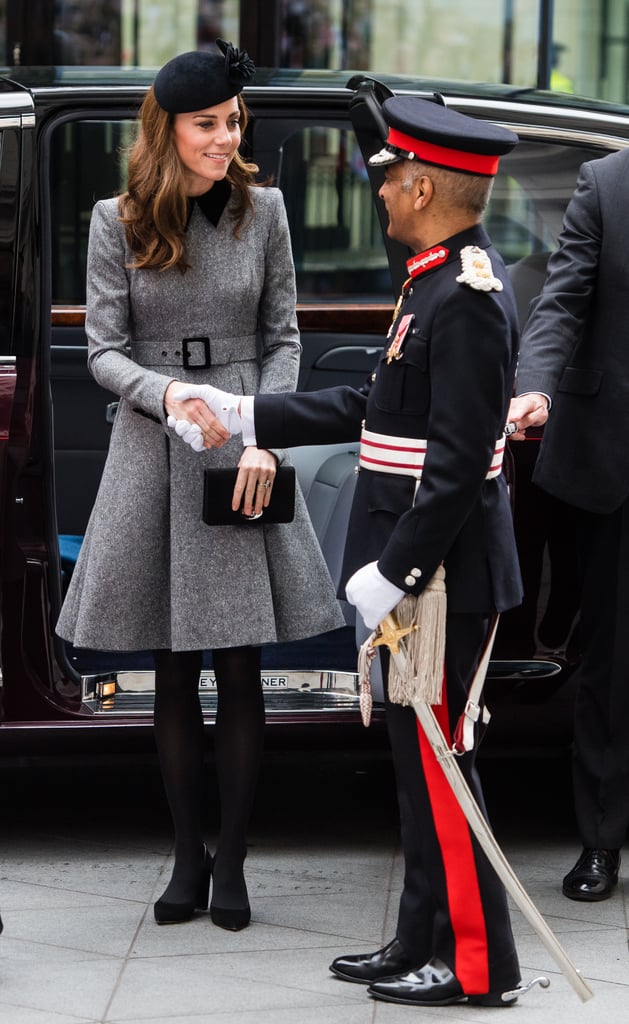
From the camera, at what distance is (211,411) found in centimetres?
301

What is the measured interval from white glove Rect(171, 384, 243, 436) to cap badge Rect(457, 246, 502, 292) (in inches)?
20.9

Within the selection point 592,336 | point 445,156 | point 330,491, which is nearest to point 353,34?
point 330,491

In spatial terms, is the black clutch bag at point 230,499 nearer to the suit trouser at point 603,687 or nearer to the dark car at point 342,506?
the dark car at point 342,506

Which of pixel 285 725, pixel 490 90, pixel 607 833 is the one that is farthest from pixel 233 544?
pixel 490 90

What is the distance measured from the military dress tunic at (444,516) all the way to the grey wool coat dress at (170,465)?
30 cm

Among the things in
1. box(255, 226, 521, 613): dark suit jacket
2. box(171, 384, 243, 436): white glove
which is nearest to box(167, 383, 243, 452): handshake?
box(171, 384, 243, 436): white glove

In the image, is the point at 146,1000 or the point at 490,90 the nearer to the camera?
the point at 146,1000

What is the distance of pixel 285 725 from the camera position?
360cm

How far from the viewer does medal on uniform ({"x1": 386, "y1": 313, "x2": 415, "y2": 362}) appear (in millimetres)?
2773

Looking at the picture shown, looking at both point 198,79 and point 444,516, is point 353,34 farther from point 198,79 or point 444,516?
point 444,516

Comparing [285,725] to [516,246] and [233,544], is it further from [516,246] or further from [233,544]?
[516,246]

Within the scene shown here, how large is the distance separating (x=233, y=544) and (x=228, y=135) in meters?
0.82

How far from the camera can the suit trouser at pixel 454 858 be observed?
2.84m

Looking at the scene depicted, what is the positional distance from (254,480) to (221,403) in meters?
0.19
